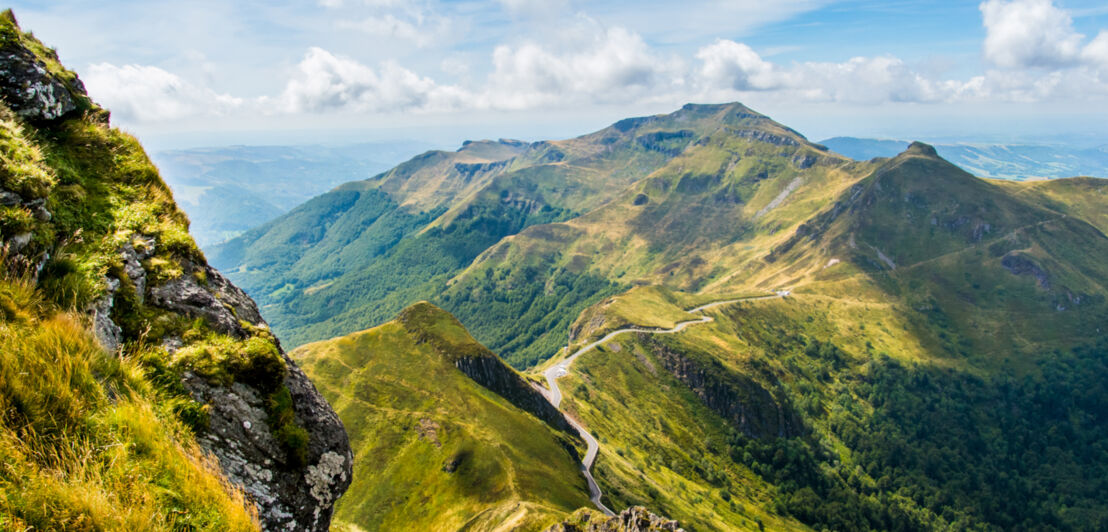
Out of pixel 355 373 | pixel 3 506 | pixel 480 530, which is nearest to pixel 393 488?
pixel 480 530

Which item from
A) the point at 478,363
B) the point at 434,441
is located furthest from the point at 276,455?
the point at 478,363

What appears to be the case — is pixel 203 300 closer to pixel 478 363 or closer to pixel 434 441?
pixel 434 441

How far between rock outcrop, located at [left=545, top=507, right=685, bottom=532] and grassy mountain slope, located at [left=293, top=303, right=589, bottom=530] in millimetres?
8677

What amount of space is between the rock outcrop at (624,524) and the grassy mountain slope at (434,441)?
8677 millimetres

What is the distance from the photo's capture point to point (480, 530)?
67375 millimetres

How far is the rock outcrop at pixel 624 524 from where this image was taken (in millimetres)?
52250

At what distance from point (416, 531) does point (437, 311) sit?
234 feet

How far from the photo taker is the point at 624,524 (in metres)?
53.6

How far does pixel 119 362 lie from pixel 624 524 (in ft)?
182

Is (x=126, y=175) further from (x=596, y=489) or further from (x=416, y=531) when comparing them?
(x=596, y=489)

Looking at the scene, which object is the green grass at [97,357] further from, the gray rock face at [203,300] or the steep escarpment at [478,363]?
the steep escarpment at [478,363]

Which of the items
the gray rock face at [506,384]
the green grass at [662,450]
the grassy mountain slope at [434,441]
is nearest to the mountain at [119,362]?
the grassy mountain slope at [434,441]

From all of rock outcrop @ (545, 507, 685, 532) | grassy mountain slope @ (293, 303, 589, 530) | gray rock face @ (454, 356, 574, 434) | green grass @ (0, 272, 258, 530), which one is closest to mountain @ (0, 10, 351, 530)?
green grass @ (0, 272, 258, 530)

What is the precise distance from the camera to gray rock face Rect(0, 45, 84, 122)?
1373cm
